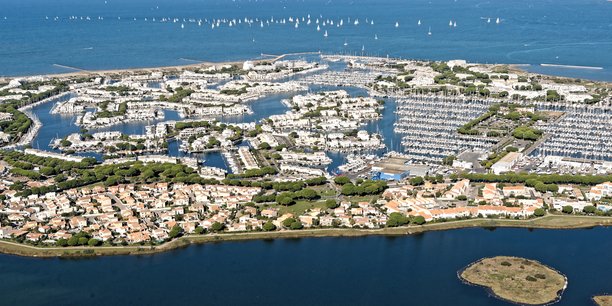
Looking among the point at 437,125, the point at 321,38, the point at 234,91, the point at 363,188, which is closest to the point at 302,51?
the point at 321,38

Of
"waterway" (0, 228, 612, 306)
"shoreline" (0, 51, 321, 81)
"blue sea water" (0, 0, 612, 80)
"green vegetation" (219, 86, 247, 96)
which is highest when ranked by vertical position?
"blue sea water" (0, 0, 612, 80)

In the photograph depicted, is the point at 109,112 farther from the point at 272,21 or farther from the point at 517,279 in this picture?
the point at 272,21

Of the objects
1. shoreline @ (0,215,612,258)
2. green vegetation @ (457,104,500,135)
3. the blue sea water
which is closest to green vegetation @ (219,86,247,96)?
the blue sea water

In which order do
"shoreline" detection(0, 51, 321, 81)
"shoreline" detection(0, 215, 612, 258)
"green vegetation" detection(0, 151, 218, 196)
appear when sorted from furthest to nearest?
"shoreline" detection(0, 51, 321, 81) → "green vegetation" detection(0, 151, 218, 196) → "shoreline" detection(0, 215, 612, 258)

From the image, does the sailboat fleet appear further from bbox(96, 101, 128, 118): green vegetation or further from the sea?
bbox(96, 101, 128, 118): green vegetation

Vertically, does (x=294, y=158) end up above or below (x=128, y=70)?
below

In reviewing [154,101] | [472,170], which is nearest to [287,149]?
[472,170]

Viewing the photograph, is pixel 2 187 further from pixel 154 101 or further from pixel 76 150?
pixel 154 101
